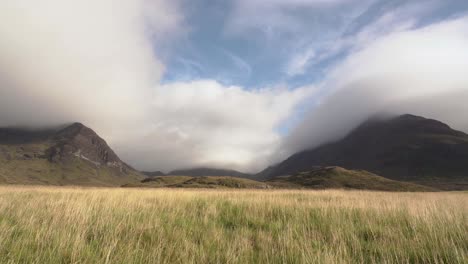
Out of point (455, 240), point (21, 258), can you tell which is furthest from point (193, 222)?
point (455, 240)

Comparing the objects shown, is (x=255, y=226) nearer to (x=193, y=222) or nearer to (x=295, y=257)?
(x=193, y=222)

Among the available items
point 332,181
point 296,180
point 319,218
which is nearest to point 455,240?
point 319,218

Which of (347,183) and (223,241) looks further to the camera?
(347,183)

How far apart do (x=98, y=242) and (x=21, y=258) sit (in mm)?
1197

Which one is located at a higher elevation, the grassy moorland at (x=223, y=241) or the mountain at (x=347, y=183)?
the mountain at (x=347, y=183)

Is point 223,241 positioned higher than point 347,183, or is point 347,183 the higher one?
point 347,183

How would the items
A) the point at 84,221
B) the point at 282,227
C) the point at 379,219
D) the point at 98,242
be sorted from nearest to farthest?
the point at 98,242 → the point at 84,221 → the point at 282,227 → the point at 379,219

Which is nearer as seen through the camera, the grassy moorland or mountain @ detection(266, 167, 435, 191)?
the grassy moorland

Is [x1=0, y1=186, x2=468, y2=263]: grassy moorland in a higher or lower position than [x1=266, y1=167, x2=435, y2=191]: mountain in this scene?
lower

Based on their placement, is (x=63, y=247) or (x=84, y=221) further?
(x=84, y=221)

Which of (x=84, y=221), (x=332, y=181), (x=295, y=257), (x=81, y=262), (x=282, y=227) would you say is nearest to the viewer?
(x=81, y=262)

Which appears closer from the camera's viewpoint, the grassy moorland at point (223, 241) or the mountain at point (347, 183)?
the grassy moorland at point (223, 241)

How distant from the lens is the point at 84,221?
6.51m

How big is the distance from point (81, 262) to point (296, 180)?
128026mm
